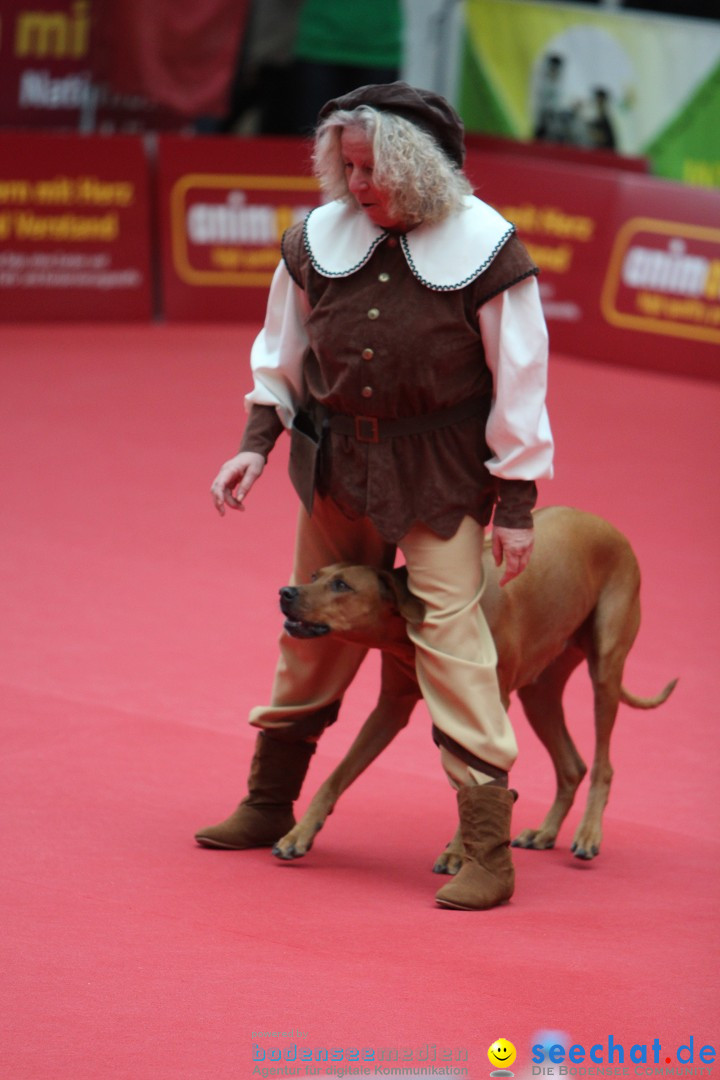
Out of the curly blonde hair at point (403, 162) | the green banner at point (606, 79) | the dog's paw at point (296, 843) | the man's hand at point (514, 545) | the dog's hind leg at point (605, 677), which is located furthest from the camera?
the green banner at point (606, 79)

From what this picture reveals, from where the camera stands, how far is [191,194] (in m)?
10.9

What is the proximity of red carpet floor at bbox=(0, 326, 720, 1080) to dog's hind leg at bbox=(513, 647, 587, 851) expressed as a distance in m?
0.19

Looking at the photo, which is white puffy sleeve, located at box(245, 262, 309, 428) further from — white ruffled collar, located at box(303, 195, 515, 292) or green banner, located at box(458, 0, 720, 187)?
green banner, located at box(458, 0, 720, 187)

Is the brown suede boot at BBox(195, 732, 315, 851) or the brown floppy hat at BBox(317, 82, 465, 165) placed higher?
the brown floppy hat at BBox(317, 82, 465, 165)

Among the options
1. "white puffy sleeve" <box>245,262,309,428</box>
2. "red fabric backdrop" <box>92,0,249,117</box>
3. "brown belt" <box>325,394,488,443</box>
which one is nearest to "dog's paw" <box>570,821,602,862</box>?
"brown belt" <box>325,394,488,443</box>

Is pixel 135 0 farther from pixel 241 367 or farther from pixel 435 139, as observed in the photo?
pixel 435 139

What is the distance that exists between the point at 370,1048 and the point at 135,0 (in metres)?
9.60

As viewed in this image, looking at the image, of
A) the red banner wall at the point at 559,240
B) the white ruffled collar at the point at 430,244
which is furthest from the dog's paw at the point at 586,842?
the red banner wall at the point at 559,240

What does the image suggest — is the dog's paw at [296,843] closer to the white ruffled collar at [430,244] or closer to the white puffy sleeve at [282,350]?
the white puffy sleeve at [282,350]

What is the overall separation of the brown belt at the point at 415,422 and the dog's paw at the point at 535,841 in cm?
126

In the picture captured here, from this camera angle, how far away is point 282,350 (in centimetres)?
393

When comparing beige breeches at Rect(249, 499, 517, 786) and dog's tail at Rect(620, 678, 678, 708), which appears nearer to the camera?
beige breeches at Rect(249, 499, 517, 786)

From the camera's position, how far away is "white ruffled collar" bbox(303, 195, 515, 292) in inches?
142

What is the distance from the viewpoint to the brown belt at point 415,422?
3.76 meters
